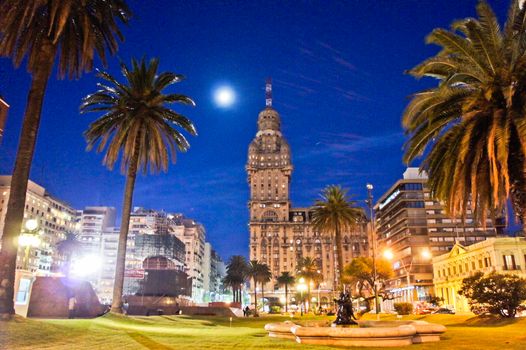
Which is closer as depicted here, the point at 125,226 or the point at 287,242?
the point at 125,226

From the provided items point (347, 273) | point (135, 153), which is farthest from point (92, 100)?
point (347, 273)

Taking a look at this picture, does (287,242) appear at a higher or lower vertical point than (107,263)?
higher

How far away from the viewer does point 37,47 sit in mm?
22438

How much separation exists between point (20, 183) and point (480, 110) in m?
21.0

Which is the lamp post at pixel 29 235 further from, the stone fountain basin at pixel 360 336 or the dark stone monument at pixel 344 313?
the dark stone monument at pixel 344 313

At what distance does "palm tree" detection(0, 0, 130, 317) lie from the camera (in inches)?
732

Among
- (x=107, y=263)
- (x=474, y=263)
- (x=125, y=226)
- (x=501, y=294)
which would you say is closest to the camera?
(x=125, y=226)

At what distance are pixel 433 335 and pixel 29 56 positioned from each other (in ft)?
84.3

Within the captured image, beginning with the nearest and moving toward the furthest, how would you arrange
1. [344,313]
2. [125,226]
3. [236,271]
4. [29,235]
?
[29,235], [344,313], [125,226], [236,271]

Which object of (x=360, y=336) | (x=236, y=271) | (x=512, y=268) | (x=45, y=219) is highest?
(x=45, y=219)

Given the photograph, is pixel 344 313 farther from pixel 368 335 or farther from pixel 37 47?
pixel 37 47

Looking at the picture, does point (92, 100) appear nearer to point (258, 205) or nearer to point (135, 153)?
point (135, 153)

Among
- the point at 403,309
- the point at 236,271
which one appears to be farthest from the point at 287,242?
the point at 403,309

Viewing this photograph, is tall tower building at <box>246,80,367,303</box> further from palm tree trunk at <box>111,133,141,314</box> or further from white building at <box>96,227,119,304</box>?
palm tree trunk at <box>111,133,141,314</box>
